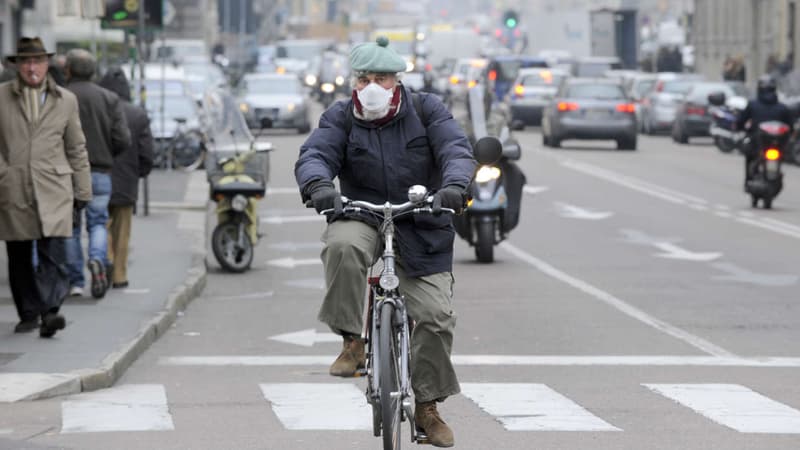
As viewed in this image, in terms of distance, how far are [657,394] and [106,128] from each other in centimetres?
574

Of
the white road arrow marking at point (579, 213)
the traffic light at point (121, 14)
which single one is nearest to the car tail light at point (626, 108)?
the white road arrow marking at point (579, 213)

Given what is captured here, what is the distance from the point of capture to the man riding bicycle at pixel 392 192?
8062 millimetres

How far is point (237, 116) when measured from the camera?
68.4 feet

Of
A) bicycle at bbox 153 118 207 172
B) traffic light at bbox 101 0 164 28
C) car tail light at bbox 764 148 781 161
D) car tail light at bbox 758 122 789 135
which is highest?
traffic light at bbox 101 0 164 28

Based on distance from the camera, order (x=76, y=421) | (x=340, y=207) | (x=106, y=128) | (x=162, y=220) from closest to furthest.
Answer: (x=340, y=207) → (x=76, y=421) → (x=106, y=128) → (x=162, y=220)

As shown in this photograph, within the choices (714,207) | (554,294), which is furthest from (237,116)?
(714,207)

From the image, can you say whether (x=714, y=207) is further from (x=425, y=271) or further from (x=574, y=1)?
(x=574, y=1)

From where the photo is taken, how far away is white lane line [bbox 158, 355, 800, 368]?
1216cm

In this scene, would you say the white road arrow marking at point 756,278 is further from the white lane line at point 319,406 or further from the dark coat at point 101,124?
the white lane line at point 319,406

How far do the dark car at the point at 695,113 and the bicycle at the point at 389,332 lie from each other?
35.3 meters

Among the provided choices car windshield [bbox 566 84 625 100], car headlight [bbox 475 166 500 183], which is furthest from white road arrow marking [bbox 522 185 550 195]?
car windshield [bbox 566 84 625 100]

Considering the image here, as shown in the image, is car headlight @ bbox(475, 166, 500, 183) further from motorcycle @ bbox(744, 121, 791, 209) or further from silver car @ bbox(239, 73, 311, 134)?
silver car @ bbox(239, 73, 311, 134)

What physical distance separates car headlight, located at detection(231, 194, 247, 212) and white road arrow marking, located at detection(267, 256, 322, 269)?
949mm

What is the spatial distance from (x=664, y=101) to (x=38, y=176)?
3634 centimetres
